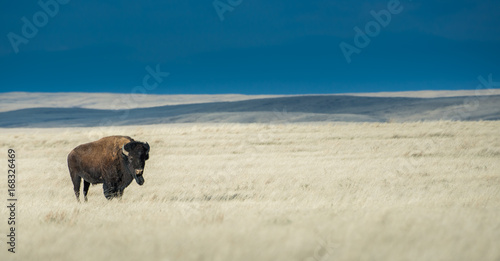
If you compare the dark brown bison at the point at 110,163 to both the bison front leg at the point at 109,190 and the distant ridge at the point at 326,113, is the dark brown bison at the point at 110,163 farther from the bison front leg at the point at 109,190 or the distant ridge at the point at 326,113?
the distant ridge at the point at 326,113

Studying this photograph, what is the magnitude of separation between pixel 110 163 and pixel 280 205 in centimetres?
323

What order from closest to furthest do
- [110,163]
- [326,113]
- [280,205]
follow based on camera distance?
1. [280,205]
2. [110,163]
3. [326,113]

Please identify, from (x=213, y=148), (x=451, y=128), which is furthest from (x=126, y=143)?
(x=451, y=128)

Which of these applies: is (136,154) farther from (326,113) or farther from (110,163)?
(326,113)

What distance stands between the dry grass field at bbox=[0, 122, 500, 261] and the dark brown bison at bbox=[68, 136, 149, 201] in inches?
15.4

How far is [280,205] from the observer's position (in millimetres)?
9211

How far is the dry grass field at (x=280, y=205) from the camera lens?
207 inches

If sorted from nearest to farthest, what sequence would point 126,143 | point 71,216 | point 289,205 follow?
point 71,216
point 289,205
point 126,143

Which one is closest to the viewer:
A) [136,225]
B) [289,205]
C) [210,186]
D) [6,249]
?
[6,249]

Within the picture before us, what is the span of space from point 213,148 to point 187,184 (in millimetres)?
9188

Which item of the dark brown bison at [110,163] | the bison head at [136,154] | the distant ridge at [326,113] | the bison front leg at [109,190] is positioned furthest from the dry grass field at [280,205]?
the distant ridge at [326,113]

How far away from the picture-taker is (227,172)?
15258mm

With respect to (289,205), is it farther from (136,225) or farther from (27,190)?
(27,190)

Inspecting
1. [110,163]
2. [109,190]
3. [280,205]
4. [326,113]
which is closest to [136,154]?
[110,163]
